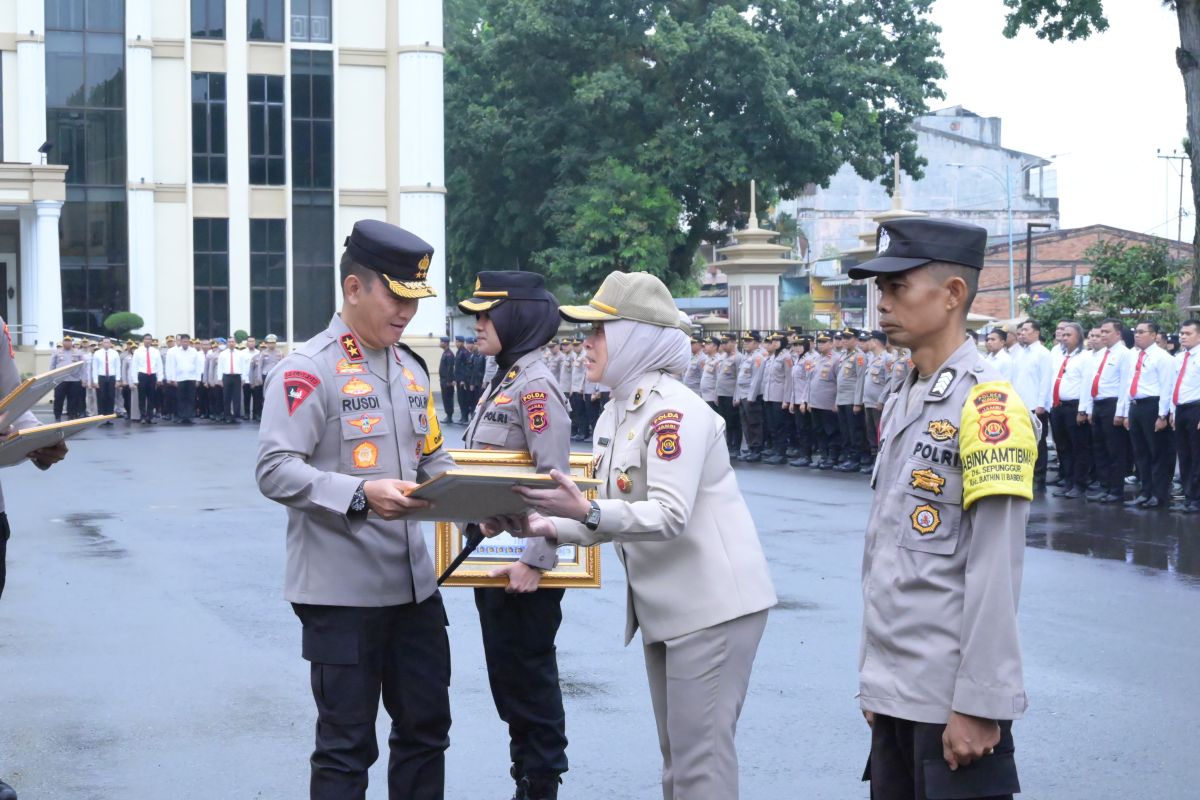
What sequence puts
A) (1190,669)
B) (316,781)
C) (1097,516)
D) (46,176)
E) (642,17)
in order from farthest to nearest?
(642,17) < (46,176) < (1097,516) < (1190,669) < (316,781)

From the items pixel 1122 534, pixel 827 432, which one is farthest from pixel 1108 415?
pixel 827 432

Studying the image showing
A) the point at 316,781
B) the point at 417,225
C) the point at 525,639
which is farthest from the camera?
the point at 417,225

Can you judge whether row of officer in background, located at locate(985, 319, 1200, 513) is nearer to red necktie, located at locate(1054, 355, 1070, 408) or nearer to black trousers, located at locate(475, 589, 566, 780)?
red necktie, located at locate(1054, 355, 1070, 408)

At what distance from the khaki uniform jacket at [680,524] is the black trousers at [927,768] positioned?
69 centimetres

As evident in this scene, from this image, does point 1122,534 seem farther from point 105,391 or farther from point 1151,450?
point 105,391

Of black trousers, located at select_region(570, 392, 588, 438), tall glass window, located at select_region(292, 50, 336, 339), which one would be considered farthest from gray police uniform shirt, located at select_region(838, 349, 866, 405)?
tall glass window, located at select_region(292, 50, 336, 339)

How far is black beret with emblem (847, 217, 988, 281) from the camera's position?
366 cm

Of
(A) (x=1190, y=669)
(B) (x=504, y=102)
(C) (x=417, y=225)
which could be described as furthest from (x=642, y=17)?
(A) (x=1190, y=669)

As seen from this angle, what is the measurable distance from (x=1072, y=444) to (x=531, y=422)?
13433 mm

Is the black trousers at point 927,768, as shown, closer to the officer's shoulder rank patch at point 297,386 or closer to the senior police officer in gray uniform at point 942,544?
the senior police officer in gray uniform at point 942,544

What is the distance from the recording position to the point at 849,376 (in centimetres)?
2127

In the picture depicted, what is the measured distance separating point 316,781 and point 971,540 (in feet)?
6.84

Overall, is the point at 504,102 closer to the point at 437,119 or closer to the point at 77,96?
the point at 437,119

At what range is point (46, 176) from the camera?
38.7 meters
